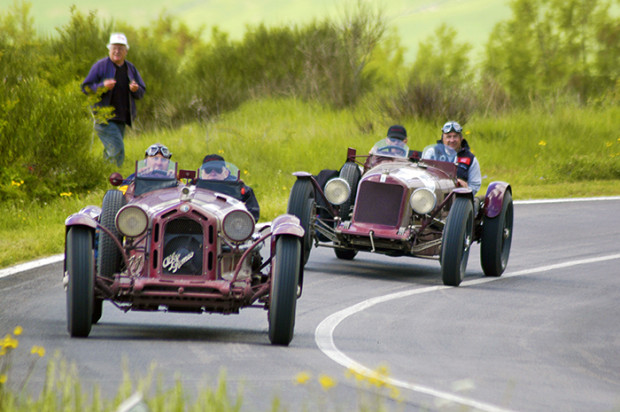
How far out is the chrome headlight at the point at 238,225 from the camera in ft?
29.1

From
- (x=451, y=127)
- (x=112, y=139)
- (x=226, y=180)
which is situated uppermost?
(x=451, y=127)

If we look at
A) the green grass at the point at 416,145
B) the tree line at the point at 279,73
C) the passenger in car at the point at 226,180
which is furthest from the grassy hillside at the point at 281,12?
the passenger in car at the point at 226,180

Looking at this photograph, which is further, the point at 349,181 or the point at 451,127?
the point at 451,127

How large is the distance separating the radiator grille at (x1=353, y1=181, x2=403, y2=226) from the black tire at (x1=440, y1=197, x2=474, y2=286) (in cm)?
81

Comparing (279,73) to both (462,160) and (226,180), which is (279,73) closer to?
(462,160)

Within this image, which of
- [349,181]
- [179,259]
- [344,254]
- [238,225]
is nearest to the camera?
[179,259]

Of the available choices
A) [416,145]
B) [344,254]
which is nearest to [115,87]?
[344,254]

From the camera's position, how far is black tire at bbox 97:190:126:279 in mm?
9070

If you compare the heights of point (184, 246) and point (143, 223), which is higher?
point (143, 223)

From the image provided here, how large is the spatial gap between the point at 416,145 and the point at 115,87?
889 cm

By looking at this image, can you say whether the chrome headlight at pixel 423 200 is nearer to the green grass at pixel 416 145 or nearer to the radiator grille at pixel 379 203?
the radiator grille at pixel 379 203

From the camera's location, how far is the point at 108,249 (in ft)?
29.8

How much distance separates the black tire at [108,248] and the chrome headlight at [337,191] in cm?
427

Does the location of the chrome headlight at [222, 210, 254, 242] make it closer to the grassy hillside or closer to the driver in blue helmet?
the driver in blue helmet
